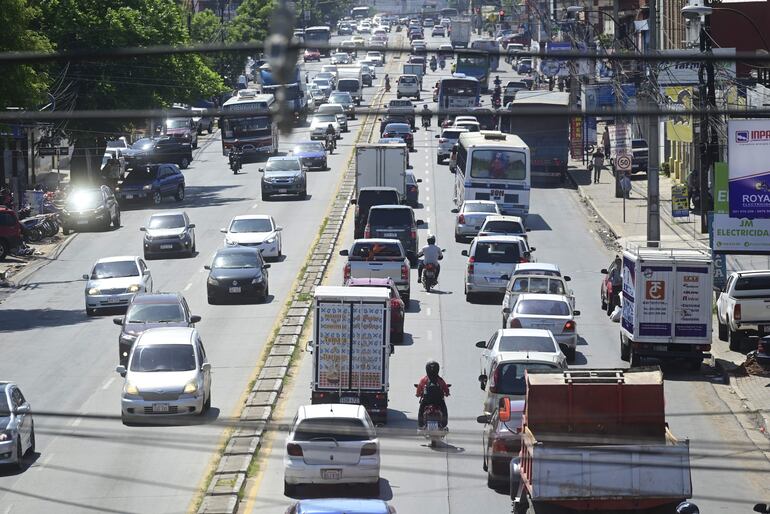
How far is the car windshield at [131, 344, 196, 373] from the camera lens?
90.0 ft

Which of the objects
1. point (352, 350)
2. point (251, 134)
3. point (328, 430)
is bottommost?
point (328, 430)

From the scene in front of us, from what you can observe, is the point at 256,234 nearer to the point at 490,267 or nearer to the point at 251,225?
the point at 251,225

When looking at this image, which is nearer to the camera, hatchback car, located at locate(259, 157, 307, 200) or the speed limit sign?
the speed limit sign

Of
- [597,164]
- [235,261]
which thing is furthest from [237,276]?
[597,164]

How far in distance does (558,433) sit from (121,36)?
150 ft

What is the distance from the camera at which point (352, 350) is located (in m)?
27.1

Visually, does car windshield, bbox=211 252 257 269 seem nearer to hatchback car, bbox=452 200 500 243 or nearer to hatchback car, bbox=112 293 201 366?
hatchback car, bbox=112 293 201 366

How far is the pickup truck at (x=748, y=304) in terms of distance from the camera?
33375mm

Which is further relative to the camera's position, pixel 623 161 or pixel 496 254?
pixel 623 161

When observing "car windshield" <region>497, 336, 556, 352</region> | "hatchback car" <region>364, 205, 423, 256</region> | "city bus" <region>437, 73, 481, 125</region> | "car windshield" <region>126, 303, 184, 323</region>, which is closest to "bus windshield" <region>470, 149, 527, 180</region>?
"hatchback car" <region>364, 205, 423, 256</region>

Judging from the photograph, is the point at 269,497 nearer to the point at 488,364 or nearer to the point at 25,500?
the point at 25,500

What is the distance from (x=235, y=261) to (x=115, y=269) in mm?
3375

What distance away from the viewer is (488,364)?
2862cm

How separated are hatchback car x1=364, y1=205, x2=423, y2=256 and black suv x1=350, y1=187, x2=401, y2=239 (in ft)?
12.2
